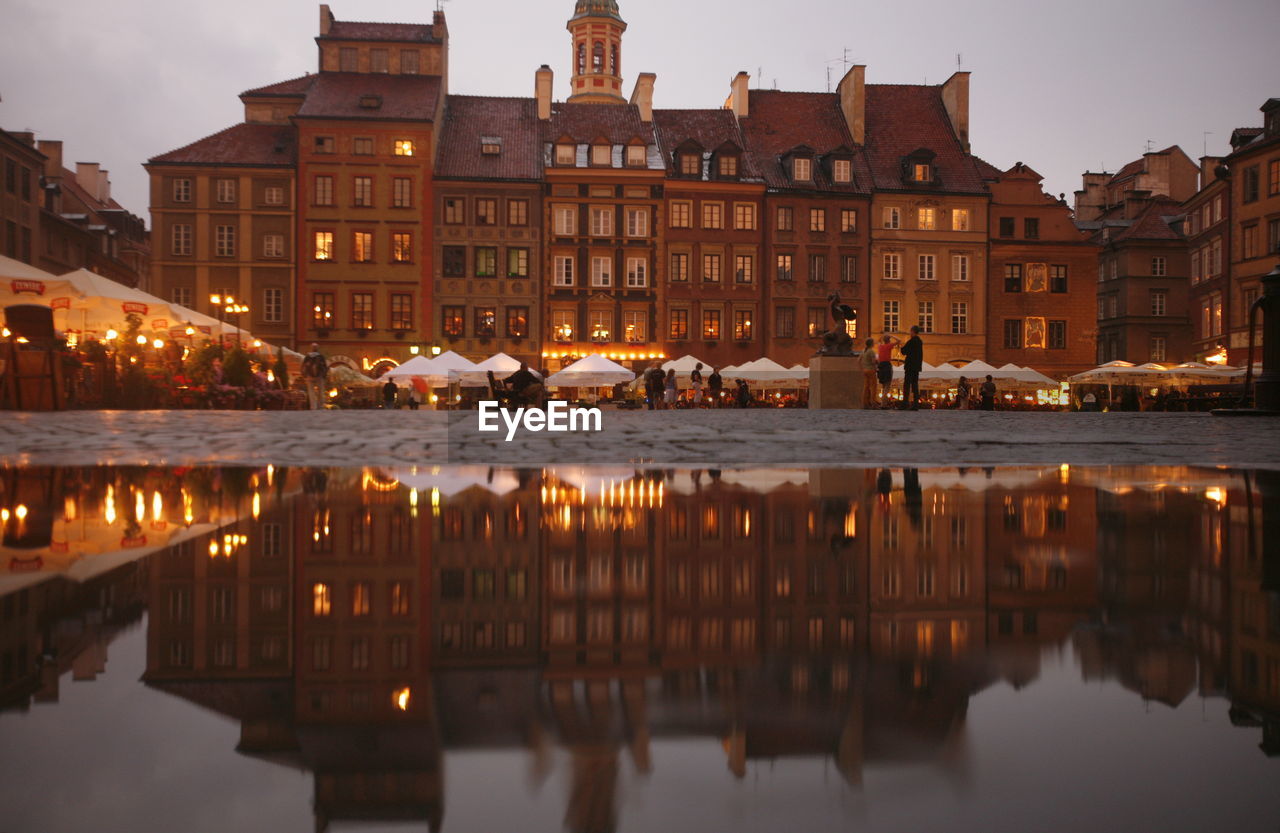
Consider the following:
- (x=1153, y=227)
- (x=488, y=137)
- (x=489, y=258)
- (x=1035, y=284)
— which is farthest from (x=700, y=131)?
(x=1153, y=227)

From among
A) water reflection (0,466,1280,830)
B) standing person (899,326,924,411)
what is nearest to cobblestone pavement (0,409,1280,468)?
water reflection (0,466,1280,830)

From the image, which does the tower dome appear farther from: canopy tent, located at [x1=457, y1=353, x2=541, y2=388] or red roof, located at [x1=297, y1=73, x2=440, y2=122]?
canopy tent, located at [x1=457, y1=353, x2=541, y2=388]

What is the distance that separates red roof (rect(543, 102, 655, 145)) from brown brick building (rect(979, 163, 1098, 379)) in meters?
19.6

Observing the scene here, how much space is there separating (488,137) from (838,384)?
122ft

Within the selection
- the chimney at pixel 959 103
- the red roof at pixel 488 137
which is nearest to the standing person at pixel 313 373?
the red roof at pixel 488 137

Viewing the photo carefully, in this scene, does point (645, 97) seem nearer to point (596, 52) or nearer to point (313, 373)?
point (596, 52)

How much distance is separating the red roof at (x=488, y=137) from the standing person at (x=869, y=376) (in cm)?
3247

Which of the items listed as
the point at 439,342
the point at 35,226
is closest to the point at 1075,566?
the point at 439,342

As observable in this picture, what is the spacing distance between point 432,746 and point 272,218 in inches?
2164

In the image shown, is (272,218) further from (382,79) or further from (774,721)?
(774,721)

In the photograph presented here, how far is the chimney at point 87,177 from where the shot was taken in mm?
77188

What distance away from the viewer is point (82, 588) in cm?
316

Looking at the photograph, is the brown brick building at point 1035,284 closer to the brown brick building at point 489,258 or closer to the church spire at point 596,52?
the brown brick building at point 489,258

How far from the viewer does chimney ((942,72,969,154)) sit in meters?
58.9
